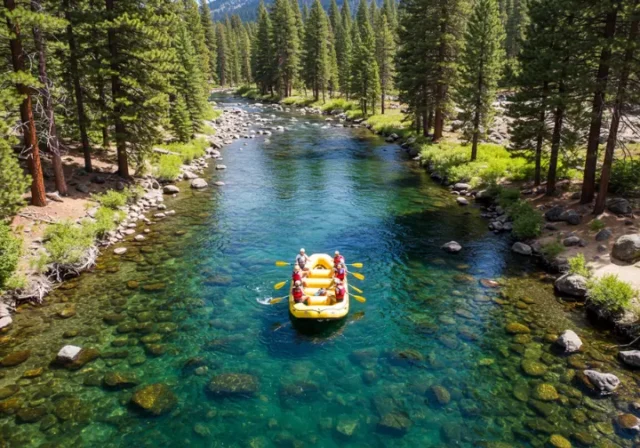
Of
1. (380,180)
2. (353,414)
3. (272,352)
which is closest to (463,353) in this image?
(353,414)

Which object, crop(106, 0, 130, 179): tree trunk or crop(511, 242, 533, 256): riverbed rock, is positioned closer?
crop(511, 242, 533, 256): riverbed rock

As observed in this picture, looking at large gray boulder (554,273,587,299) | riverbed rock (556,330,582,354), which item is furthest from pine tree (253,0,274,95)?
riverbed rock (556,330,582,354)

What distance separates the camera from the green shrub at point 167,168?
103 ft

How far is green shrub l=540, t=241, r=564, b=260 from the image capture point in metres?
19.5

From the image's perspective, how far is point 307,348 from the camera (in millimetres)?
14461

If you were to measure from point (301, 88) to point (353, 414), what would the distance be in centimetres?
8939

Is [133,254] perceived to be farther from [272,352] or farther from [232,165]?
[232,165]

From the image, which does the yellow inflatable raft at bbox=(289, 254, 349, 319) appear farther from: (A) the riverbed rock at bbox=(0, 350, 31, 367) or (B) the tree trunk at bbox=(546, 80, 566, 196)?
(B) the tree trunk at bbox=(546, 80, 566, 196)

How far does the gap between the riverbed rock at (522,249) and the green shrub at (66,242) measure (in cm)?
2016

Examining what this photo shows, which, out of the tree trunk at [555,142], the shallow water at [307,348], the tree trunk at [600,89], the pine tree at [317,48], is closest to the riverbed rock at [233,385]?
the shallow water at [307,348]

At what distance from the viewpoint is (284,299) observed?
56.4 ft

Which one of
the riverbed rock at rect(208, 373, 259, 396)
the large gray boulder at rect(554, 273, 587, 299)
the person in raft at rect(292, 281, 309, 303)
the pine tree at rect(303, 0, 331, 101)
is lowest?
the riverbed rock at rect(208, 373, 259, 396)

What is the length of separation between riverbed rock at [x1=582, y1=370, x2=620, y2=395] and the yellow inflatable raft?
25.4 ft

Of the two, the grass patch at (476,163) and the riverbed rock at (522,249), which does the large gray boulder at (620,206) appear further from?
the grass patch at (476,163)
